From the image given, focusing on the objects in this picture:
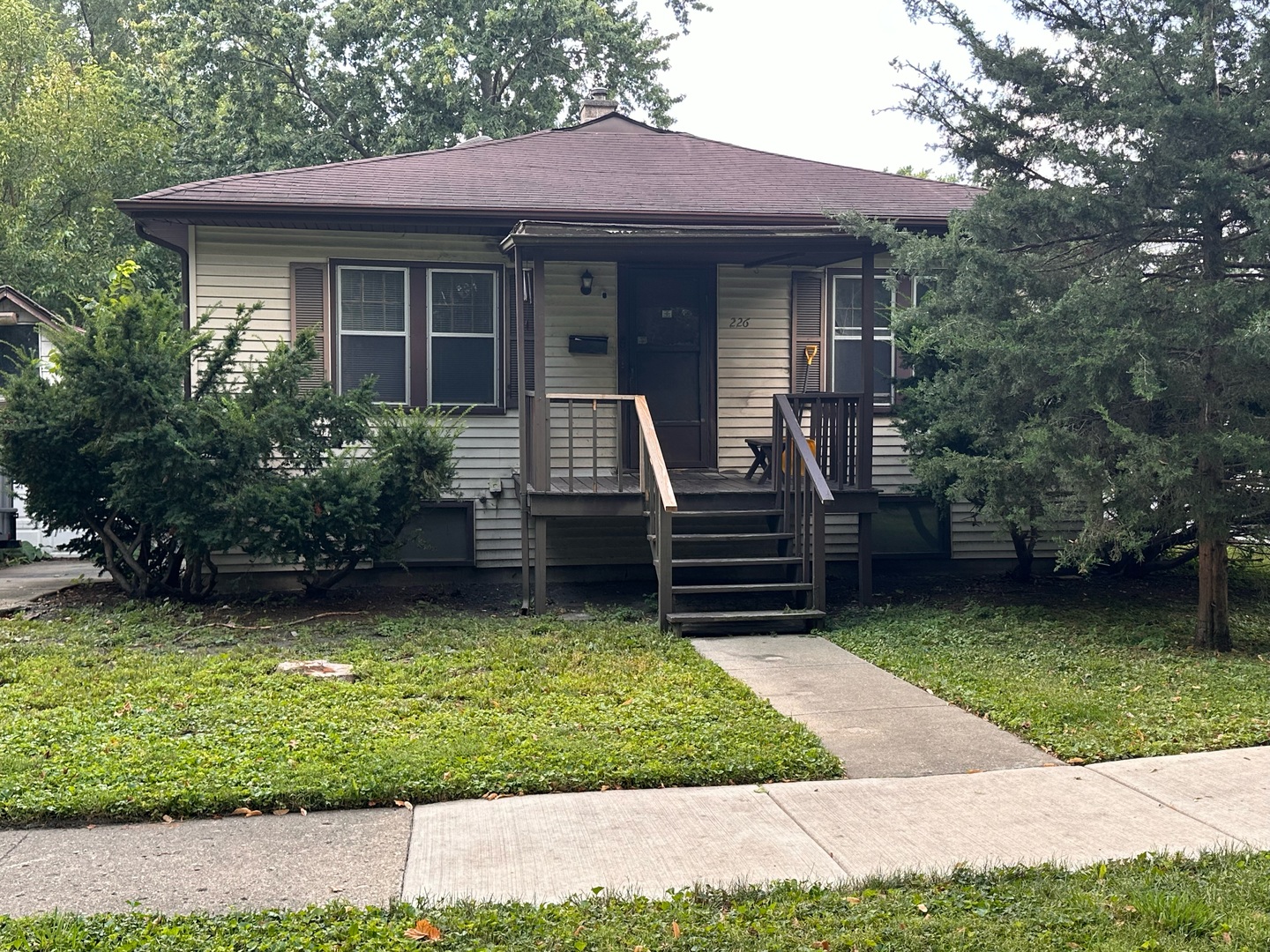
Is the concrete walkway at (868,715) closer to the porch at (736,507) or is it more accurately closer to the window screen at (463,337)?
the porch at (736,507)

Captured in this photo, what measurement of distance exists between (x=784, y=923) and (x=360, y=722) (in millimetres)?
2895

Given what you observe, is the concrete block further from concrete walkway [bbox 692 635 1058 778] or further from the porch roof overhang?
the porch roof overhang

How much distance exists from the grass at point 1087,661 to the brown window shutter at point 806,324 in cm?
250

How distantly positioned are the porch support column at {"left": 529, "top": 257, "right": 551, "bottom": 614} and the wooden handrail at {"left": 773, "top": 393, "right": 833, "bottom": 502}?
198cm

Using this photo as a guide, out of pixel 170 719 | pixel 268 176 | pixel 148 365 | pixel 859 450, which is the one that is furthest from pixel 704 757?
pixel 268 176

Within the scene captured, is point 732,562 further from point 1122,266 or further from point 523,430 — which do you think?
point 1122,266

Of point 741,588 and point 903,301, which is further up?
point 903,301

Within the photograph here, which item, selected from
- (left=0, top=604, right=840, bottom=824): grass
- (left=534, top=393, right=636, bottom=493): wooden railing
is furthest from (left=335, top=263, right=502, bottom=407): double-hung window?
(left=0, top=604, right=840, bottom=824): grass

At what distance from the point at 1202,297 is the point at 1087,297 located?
0.66 metres

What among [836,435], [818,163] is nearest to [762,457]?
[836,435]

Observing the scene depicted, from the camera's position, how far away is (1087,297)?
24.5 ft

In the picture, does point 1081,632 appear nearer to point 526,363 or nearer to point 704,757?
point 704,757

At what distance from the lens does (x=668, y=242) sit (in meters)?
9.47

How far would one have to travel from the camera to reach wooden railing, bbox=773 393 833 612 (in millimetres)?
9008
